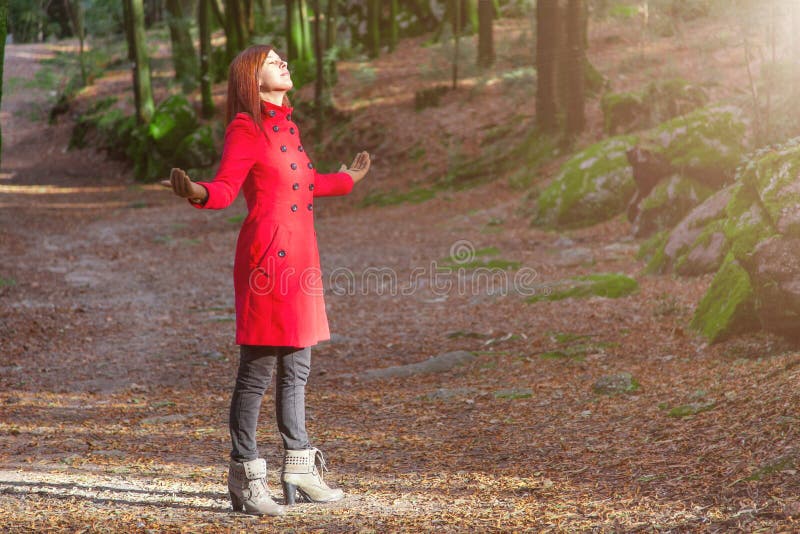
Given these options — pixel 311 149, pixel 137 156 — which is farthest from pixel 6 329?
pixel 137 156

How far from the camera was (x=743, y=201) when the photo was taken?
775 cm

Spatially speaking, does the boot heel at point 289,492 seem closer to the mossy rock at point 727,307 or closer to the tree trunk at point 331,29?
the mossy rock at point 727,307

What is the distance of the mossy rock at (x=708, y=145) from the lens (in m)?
12.1

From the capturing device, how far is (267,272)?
14.3ft

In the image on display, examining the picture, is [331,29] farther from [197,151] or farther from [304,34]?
[197,151]

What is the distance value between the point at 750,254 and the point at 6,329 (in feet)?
Answer: 27.4

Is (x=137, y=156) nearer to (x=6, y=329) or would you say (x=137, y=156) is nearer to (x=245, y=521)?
(x=6, y=329)

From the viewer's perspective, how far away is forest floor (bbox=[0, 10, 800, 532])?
430 centimetres

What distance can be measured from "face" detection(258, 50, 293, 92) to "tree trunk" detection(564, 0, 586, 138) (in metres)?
14.8

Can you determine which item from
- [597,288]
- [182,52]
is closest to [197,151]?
[182,52]

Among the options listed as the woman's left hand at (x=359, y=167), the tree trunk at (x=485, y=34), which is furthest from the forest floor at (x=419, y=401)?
the tree trunk at (x=485, y=34)

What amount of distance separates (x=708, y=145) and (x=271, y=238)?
31.9ft

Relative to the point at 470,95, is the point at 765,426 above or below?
below

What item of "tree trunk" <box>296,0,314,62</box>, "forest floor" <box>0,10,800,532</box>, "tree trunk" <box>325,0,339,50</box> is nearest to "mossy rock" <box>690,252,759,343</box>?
"forest floor" <box>0,10,800,532</box>
